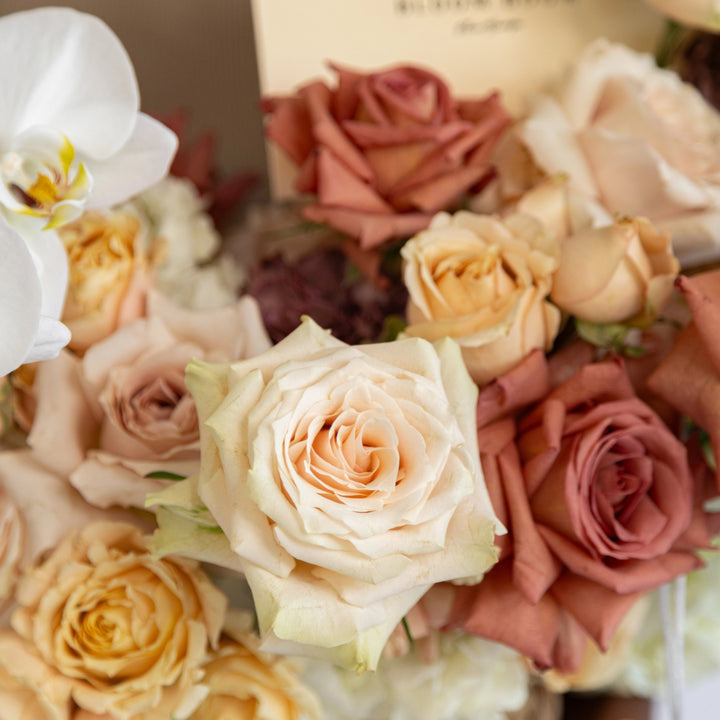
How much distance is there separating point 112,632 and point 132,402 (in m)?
0.13

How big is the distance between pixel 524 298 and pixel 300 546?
0.20 m

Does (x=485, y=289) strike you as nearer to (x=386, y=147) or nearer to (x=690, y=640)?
(x=386, y=147)

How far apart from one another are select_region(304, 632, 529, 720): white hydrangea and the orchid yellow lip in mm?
340

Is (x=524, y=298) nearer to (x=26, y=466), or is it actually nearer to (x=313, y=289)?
(x=313, y=289)

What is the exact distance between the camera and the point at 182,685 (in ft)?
1.37

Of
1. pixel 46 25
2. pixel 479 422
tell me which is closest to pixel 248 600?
pixel 479 422

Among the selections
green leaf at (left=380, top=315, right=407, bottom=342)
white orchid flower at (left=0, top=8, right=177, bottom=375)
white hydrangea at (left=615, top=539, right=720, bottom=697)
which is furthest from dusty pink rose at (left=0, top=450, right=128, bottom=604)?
white hydrangea at (left=615, top=539, right=720, bottom=697)

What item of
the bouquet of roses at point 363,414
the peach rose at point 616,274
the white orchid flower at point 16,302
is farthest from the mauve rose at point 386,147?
the white orchid flower at point 16,302

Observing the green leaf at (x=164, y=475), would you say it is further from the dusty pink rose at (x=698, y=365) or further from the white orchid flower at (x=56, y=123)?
the dusty pink rose at (x=698, y=365)

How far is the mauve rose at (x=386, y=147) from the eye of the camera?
0.55 metres

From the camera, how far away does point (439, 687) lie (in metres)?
0.53

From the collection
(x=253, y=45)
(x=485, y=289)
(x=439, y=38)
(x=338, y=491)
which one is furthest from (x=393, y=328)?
(x=253, y=45)

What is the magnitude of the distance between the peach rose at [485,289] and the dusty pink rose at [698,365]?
0.24ft

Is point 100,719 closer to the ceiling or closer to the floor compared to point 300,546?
closer to the floor
